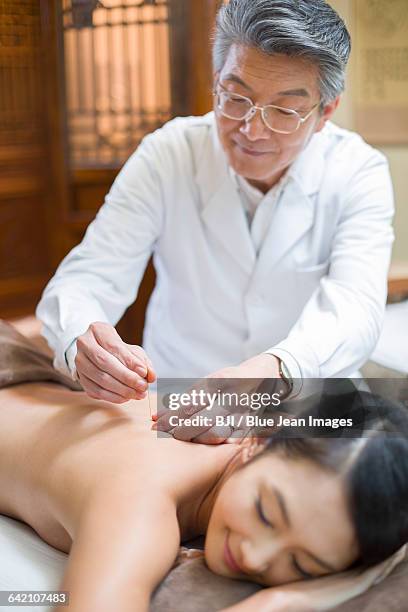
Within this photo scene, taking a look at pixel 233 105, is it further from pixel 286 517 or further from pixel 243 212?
pixel 286 517

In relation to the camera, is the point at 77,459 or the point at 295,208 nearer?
the point at 77,459

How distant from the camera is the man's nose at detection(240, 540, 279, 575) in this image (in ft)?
1.98

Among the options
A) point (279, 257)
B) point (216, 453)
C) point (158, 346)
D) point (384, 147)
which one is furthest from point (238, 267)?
point (216, 453)

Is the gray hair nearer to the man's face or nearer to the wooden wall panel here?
the man's face

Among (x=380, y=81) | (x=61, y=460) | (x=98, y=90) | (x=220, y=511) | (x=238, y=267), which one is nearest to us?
(x=220, y=511)

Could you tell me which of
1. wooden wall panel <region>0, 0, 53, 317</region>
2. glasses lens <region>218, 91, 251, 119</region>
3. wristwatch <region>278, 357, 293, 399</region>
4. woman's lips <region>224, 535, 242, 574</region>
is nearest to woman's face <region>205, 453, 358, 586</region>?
woman's lips <region>224, 535, 242, 574</region>

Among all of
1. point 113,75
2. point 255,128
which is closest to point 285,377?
point 255,128

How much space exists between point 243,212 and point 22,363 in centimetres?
35

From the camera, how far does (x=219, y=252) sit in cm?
105

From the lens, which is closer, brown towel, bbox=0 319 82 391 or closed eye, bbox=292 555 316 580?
closed eye, bbox=292 555 316 580

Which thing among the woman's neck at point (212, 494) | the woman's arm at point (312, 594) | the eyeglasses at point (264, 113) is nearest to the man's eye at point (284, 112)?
the eyeglasses at point (264, 113)

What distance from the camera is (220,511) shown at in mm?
629

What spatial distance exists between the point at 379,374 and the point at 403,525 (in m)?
0.31

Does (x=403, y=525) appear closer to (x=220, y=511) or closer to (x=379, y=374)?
(x=220, y=511)
